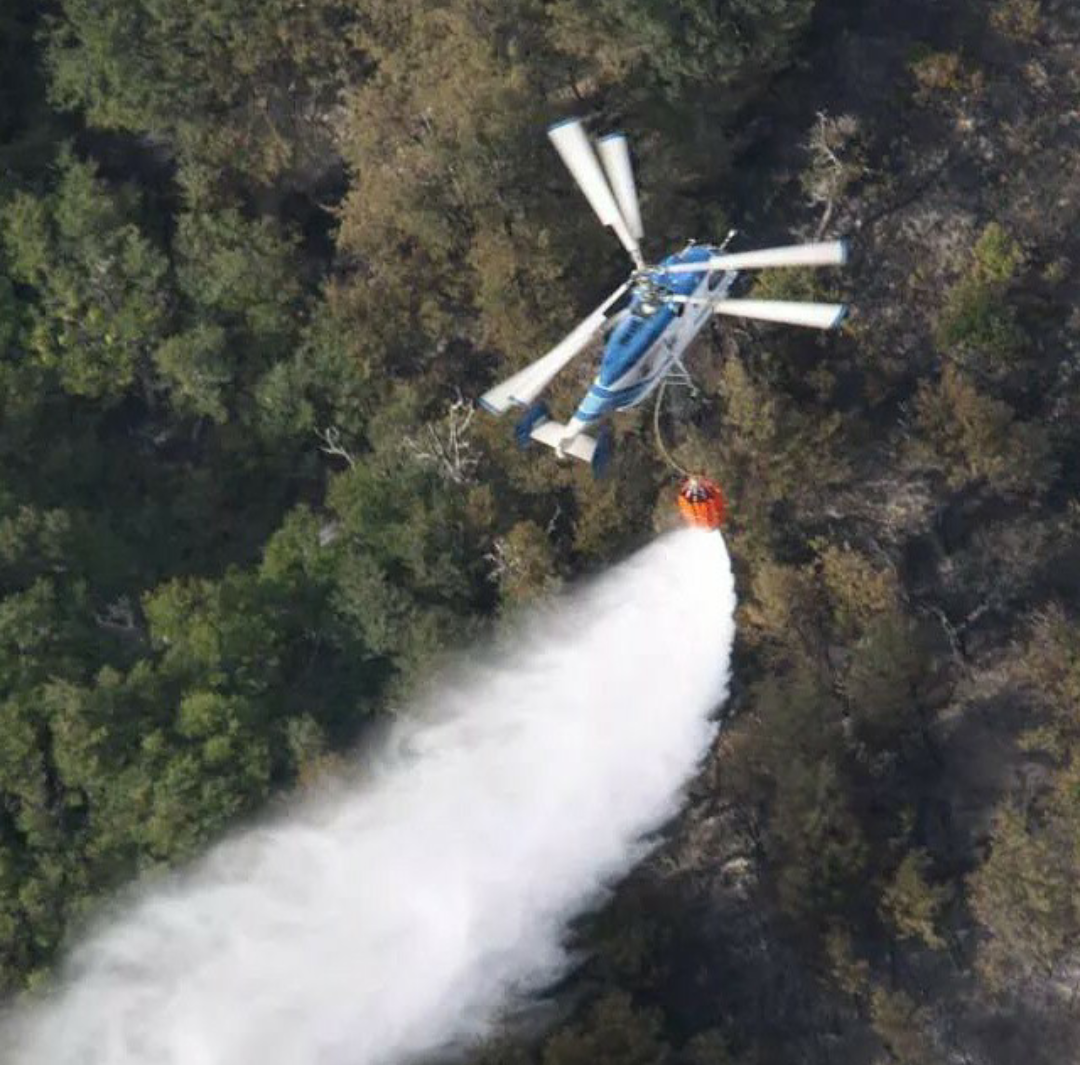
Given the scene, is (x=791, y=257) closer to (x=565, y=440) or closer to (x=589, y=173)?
(x=589, y=173)

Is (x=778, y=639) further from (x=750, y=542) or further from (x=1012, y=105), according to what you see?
(x=1012, y=105)

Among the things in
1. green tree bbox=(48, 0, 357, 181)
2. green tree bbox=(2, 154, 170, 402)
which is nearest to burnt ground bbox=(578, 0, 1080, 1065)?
green tree bbox=(48, 0, 357, 181)

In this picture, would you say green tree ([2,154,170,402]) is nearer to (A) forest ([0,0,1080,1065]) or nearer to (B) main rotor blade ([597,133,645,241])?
(A) forest ([0,0,1080,1065])

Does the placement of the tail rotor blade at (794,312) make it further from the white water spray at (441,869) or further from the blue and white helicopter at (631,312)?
the white water spray at (441,869)

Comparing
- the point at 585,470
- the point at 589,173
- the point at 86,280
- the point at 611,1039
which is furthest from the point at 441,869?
the point at 86,280

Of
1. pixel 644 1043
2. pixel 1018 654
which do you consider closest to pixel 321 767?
pixel 644 1043
